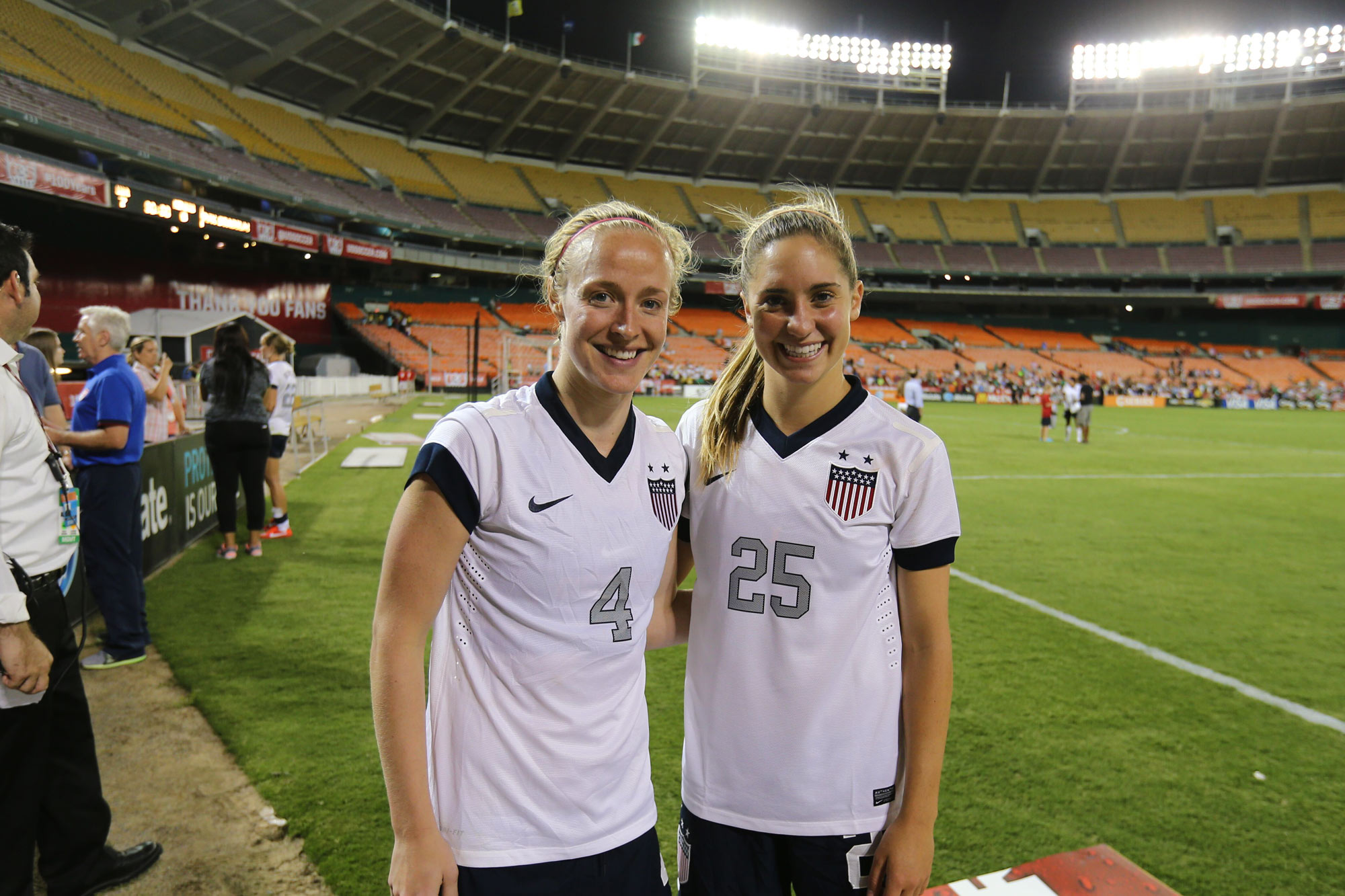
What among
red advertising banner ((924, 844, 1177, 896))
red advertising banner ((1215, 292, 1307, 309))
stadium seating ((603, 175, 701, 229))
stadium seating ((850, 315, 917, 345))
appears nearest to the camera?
red advertising banner ((924, 844, 1177, 896))

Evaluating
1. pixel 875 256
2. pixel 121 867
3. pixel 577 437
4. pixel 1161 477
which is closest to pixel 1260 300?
pixel 875 256

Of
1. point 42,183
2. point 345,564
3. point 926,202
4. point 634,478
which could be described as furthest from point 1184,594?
point 926,202

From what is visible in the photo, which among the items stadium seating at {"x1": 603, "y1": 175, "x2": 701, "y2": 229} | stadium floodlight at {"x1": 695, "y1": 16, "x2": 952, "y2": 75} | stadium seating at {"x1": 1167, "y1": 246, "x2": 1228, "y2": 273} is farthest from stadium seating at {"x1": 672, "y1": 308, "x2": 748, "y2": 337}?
stadium seating at {"x1": 1167, "y1": 246, "x2": 1228, "y2": 273}

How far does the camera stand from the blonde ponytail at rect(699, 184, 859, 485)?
75.7 inches

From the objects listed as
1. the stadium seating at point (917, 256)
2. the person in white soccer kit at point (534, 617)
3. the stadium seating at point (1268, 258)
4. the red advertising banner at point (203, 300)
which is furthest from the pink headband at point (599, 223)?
the stadium seating at point (1268, 258)

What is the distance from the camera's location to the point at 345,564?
7.30 meters

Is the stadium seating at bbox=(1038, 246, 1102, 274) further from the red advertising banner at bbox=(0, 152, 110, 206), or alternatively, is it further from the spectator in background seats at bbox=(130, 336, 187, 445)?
the spectator in background seats at bbox=(130, 336, 187, 445)

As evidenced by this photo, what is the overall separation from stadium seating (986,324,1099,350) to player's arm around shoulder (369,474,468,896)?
5732 cm

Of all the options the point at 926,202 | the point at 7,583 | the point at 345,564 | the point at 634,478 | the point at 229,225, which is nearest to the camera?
the point at 634,478

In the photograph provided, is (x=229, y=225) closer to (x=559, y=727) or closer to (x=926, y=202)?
(x=559, y=727)

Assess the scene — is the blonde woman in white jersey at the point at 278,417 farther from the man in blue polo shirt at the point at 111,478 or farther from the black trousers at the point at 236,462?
the man in blue polo shirt at the point at 111,478

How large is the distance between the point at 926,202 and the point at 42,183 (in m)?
52.4

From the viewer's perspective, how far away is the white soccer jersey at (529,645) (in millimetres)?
1598

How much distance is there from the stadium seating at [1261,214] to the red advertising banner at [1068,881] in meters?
63.7
